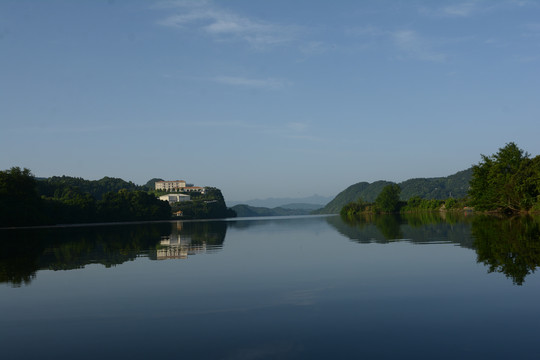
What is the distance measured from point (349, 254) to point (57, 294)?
59.2 ft

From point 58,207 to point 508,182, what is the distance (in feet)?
391

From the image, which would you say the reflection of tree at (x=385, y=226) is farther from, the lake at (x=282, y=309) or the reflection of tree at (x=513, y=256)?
the lake at (x=282, y=309)

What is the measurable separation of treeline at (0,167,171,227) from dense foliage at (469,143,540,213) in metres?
110

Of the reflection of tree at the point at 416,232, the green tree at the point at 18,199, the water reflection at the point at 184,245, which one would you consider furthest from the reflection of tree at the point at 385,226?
the green tree at the point at 18,199

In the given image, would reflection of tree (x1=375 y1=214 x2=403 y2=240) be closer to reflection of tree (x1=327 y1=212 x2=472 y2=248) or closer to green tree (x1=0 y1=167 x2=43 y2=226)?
reflection of tree (x1=327 y1=212 x2=472 y2=248)

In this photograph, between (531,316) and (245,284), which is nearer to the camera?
(531,316)

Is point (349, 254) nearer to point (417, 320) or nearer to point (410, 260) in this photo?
point (410, 260)

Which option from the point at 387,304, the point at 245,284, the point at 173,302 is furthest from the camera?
the point at 245,284

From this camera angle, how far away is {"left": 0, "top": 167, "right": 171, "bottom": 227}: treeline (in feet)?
349

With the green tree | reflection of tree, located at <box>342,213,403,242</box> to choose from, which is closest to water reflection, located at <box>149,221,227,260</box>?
reflection of tree, located at <box>342,213,403,242</box>

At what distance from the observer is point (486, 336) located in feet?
33.1

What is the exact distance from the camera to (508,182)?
8544cm

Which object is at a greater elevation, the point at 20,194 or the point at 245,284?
the point at 20,194

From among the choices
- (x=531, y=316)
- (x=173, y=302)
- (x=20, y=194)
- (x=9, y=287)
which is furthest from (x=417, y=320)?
(x=20, y=194)
